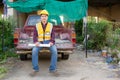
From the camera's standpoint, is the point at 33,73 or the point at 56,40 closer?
the point at 33,73

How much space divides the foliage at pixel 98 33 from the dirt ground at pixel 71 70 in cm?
172

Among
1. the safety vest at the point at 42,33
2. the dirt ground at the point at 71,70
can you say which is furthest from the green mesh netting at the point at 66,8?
the safety vest at the point at 42,33

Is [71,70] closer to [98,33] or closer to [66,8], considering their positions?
[66,8]

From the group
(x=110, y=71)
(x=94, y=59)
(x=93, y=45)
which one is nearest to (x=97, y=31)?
(x=93, y=45)

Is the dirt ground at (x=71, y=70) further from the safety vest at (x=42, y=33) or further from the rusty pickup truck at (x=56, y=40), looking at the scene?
the safety vest at (x=42, y=33)

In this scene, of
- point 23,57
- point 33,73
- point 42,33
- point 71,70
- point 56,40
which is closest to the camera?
point 33,73

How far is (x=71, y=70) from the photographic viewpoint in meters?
10.6

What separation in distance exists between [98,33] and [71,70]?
4.76m

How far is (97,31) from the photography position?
49.6 ft

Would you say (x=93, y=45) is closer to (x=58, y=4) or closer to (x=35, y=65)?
(x=58, y=4)

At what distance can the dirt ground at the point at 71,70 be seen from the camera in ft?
31.1

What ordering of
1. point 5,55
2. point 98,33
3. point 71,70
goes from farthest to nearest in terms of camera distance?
point 98,33, point 5,55, point 71,70

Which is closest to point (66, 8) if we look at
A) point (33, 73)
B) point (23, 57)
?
point (23, 57)

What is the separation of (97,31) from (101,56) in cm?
157
